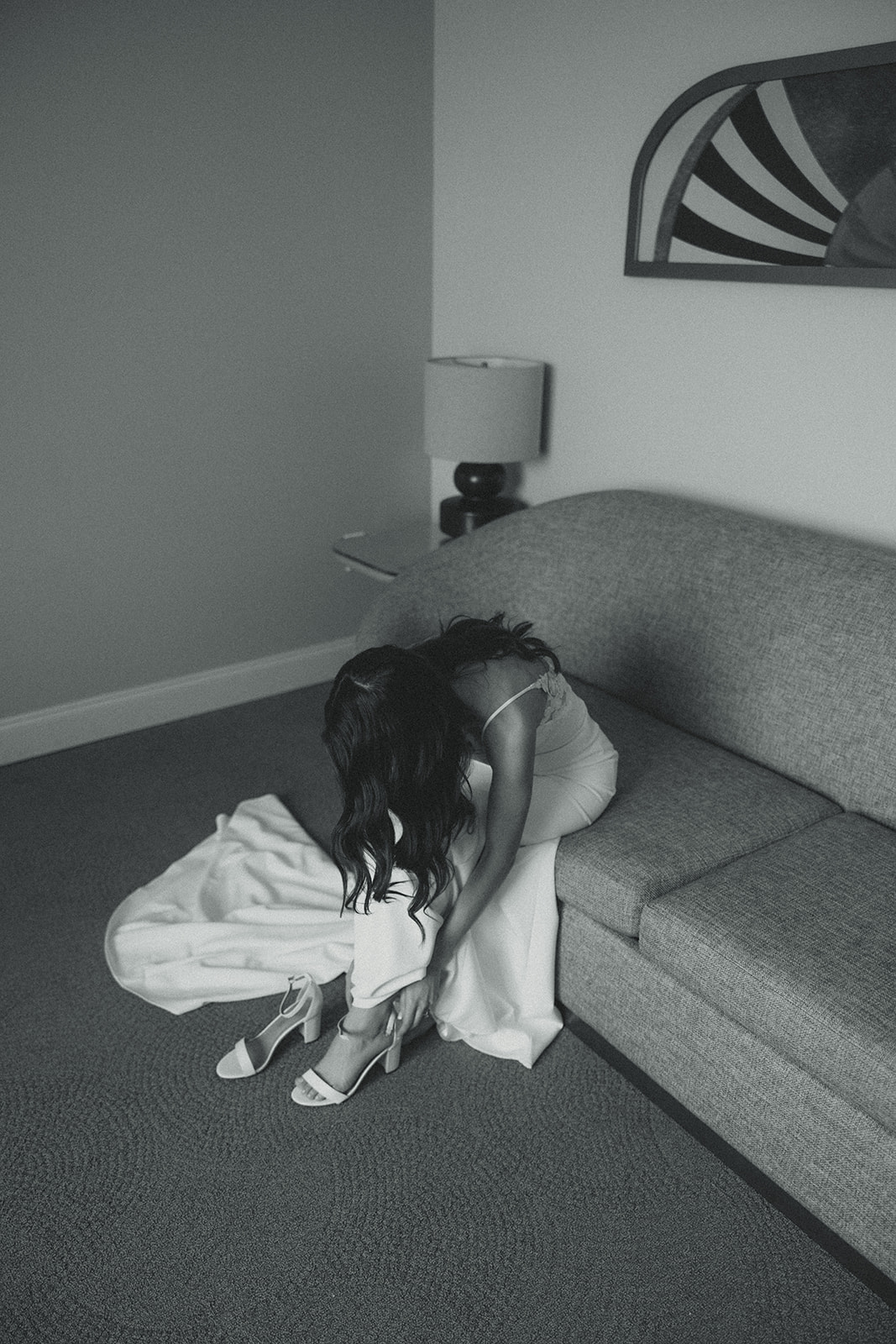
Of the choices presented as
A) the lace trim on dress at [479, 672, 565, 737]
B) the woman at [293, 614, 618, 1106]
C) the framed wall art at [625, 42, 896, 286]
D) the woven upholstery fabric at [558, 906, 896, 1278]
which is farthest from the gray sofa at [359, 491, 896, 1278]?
the framed wall art at [625, 42, 896, 286]

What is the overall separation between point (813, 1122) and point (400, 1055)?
772 mm

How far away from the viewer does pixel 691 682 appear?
7.57ft

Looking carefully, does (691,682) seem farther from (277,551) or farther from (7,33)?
(7,33)

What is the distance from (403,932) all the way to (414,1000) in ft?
0.53

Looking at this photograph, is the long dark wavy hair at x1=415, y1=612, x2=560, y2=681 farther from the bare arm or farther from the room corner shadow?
the room corner shadow

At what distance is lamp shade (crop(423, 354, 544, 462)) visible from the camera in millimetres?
2867

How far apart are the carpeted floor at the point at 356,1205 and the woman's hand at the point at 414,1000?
110mm

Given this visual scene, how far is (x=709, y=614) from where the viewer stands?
229cm

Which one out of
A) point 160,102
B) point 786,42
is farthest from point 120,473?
point 786,42

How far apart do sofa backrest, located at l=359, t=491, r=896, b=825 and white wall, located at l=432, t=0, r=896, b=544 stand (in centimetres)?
21

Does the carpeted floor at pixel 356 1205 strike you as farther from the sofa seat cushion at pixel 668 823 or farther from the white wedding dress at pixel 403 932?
the sofa seat cushion at pixel 668 823

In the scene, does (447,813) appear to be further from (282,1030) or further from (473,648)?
(282,1030)

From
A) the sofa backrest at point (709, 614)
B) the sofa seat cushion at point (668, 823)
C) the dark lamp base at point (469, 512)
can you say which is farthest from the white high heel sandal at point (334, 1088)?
the dark lamp base at point (469, 512)

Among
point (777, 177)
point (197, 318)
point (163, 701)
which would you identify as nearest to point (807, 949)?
point (777, 177)
